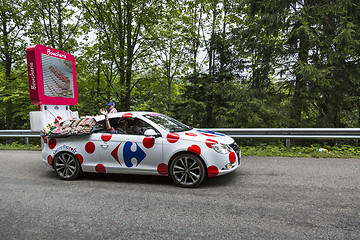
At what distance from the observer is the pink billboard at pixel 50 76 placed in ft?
22.2

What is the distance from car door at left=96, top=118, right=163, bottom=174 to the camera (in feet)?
16.3

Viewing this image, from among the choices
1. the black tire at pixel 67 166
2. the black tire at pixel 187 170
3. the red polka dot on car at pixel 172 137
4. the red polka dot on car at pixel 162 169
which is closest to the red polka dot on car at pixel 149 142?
the red polka dot on car at pixel 172 137

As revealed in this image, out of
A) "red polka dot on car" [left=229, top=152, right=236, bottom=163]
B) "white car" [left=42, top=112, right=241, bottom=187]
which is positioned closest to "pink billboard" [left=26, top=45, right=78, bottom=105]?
"white car" [left=42, top=112, right=241, bottom=187]

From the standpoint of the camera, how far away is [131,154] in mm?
5086

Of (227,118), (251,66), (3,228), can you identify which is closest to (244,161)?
(227,118)

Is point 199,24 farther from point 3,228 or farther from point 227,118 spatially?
point 3,228

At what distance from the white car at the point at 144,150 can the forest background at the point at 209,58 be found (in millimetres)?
6049

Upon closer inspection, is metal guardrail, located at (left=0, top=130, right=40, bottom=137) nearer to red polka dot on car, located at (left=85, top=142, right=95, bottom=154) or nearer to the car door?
red polka dot on car, located at (left=85, top=142, right=95, bottom=154)

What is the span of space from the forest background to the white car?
605 centimetres

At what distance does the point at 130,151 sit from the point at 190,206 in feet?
6.11

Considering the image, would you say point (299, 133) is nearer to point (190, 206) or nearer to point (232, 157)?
point (232, 157)

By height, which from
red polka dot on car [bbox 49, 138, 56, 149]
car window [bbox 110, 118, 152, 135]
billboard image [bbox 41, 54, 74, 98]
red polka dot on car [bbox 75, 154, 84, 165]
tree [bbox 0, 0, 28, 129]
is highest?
tree [bbox 0, 0, 28, 129]

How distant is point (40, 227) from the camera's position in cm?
328

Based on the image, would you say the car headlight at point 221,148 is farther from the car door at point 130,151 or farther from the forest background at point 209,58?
the forest background at point 209,58
